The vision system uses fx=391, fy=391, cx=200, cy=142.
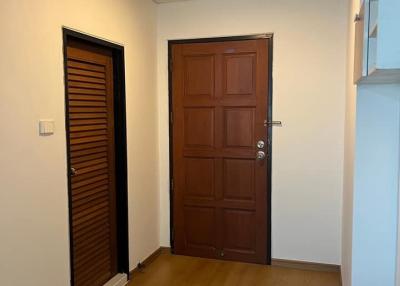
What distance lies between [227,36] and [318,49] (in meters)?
0.79

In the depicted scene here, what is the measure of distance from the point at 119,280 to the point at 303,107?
6.83 feet

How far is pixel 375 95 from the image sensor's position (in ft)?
6.19

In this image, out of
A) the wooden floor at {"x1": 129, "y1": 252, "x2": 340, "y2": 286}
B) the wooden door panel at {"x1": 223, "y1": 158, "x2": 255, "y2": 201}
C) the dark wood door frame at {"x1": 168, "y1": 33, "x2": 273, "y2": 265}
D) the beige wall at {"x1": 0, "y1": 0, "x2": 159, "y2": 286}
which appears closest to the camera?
the beige wall at {"x1": 0, "y1": 0, "x2": 159, "y2": 286}

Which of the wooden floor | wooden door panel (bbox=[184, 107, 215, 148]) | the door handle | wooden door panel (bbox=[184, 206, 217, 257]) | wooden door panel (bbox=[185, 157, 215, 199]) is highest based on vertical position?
wooden door panel (bbox=[184, 107, 215, 148])

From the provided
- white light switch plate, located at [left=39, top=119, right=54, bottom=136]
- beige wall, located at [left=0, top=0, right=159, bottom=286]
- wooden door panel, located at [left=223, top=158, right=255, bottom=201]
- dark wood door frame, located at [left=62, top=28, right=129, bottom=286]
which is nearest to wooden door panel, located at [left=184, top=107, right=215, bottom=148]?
wooden door panel, located at [left=223, top=158, right=255, bottom=201]

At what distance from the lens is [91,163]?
2.85 m

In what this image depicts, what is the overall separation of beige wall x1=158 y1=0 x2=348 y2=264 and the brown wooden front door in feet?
0.43

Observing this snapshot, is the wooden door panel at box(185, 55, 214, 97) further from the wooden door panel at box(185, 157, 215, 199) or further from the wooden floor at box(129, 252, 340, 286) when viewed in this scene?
the wooden floor at box(129, 252, 340, 286)

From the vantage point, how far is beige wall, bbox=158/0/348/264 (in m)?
3.25

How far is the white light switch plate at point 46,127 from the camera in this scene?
222 centimetres

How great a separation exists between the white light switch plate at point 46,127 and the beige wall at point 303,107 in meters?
1.75

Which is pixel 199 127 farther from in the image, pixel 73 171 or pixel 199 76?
pixel 73 171

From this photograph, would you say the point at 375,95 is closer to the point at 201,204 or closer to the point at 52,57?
the point at 52,57

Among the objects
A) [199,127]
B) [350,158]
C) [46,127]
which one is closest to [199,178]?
[199,127]
